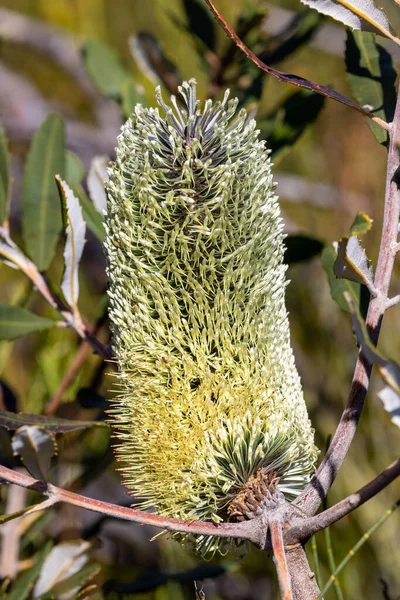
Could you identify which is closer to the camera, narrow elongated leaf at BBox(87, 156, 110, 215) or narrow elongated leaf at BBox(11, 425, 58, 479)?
narrow elongated leaf at BBox(11, 425, 58, 479)

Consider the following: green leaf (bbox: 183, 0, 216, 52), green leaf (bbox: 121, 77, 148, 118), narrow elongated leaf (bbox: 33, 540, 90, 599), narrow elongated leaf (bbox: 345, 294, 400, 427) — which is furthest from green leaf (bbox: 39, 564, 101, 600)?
green leaf (bbox: 183, 0, 216, 52)

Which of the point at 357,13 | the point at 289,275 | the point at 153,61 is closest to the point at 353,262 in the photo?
the point at 357,13

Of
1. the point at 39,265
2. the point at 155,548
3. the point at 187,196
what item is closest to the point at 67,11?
the point at 39,265

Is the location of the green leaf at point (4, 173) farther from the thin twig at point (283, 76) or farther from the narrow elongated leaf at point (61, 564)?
the narrow elongated leaf at point (61, 564)

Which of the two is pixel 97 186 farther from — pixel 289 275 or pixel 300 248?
pixel 289 275

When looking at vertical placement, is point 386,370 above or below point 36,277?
below

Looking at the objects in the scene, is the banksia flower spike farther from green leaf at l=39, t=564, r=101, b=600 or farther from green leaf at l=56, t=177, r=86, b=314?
green leaf at l=39, t=564, r=101, b=600

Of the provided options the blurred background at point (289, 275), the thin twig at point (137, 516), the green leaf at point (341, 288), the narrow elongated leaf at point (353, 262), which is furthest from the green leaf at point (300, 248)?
the thin twig at point (137, 516)
